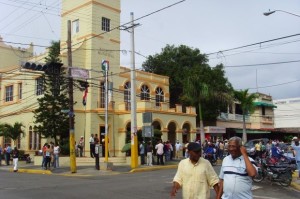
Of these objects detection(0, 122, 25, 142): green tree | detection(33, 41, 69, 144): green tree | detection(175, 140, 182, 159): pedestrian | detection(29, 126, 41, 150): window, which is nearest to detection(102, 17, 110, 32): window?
detection(33, 41, 69, 144): green tree

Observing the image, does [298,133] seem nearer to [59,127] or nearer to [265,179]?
[59,127]

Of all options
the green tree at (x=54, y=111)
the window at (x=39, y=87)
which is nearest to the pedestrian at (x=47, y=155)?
the green tree at (x=54, y=111)

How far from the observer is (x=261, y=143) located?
27.0 m

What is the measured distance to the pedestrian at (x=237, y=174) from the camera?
17.5ft

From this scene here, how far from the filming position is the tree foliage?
147ft

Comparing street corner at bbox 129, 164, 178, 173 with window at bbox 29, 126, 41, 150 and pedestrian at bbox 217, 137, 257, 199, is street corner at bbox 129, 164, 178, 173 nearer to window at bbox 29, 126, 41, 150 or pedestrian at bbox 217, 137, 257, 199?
window at bbox 29, 126, 41, 150

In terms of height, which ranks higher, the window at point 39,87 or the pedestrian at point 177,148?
the window at point 39,87

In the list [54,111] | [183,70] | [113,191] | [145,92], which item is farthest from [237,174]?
[183,70]

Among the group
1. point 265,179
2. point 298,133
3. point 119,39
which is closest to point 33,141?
point 119,39

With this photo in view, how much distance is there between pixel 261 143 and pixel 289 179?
11.7 meters

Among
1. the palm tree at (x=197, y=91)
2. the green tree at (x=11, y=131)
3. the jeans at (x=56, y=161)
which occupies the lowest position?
the jeans at (x=56, y=161)

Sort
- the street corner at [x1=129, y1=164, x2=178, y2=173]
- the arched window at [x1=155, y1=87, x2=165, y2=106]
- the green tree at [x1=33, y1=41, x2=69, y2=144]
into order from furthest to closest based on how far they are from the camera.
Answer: the arched window at [x1=155, y1=87, x2=165, y2=106] → the green tree at [x1=33, y1=41, x2=69, y2=144] → the street corner at [x1=129, y1=164, x2=178, y2=173]

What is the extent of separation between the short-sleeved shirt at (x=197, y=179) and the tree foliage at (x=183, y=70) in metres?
37.8

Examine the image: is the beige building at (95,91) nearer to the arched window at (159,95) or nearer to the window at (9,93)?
the window at (9,93)
